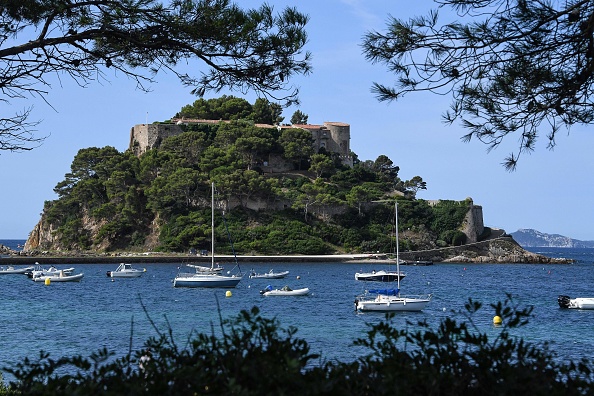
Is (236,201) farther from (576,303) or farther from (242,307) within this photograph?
(576,303)

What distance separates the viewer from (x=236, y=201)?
7219 cm

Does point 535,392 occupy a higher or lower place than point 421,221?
lower

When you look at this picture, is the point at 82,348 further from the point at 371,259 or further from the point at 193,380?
the point at 371,259

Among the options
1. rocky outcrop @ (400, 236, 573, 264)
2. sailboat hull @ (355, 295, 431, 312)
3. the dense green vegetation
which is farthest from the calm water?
rocky outcrop @ (400, 236, 573, 264)

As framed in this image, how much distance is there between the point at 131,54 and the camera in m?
8.30

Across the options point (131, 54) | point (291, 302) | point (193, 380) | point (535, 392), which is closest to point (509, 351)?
point (535, 392)

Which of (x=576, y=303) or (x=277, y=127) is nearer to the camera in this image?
(x=576, y=303)

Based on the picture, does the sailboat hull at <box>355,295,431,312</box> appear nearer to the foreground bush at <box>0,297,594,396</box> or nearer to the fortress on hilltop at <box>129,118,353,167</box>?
the foreground bush at <box>0,297,594,396</box>

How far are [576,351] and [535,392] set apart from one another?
17.6 m

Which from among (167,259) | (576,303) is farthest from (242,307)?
(167,259)

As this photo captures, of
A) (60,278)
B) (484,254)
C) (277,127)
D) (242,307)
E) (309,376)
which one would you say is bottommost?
(242,307)

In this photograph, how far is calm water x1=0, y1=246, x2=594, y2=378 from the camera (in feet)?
69.3

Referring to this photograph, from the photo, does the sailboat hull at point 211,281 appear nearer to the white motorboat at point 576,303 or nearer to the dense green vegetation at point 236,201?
the white motorboat at point 576,303

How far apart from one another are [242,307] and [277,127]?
4941 centimetres
